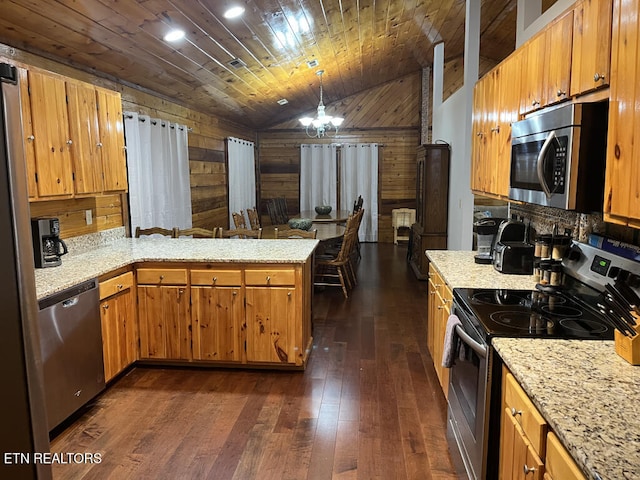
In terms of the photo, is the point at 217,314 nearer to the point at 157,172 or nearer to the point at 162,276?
the point at 162,276

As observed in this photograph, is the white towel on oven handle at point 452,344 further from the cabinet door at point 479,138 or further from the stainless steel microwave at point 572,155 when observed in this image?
the cabinet door at point 479,138

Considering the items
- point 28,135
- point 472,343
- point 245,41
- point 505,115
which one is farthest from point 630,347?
point 245,41

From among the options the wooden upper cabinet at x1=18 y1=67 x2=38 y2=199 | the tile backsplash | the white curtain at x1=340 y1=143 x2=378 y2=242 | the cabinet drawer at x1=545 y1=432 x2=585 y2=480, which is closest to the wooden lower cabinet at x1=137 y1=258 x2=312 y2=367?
the wooden upper cabinet at x1=18 y1=67 x2=38 y2=199

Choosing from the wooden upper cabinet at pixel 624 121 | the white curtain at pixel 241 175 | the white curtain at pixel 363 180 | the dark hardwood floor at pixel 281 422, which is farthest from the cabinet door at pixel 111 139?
the white curtain at pixel 363 180

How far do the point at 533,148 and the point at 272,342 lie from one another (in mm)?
2097

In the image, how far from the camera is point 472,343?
1.91m

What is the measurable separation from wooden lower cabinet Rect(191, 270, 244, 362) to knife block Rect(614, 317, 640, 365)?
7.66 ft

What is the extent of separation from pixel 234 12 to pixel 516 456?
3.35m

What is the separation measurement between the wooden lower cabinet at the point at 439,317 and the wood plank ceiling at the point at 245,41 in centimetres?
242

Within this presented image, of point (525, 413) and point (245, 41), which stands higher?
Result: point (245, 41)

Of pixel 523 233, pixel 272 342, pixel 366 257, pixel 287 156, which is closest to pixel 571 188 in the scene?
pixel 523 233

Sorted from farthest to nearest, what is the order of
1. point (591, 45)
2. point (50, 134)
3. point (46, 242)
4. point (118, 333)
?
point (118, 333) → point (46, 242) → point (50, 134) → point (591, 45)

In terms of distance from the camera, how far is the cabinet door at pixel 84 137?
3086 millimetres

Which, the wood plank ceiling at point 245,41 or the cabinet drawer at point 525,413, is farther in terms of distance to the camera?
the wood plank ceiling at point 245,41
